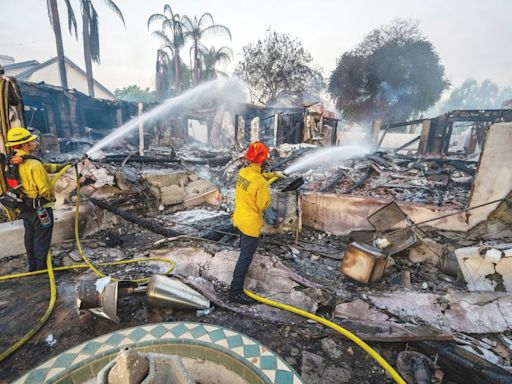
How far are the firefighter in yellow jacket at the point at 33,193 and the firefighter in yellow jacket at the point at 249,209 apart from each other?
2733mm

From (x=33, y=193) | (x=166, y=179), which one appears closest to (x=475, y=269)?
(x=33, y=193)

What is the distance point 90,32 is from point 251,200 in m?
31.4

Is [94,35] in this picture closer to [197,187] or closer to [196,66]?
[196,66]

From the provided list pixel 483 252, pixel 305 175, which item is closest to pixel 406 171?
pixel 305 175

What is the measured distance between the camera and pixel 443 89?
104 ft

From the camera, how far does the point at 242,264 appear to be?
3.44 meters

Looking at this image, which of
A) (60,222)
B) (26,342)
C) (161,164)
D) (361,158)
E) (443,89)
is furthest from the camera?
(443,89)

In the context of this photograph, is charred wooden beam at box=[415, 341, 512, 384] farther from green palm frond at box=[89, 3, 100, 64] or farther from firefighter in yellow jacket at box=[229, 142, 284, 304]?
green palm frond at box=[89, 3, 100, 64]

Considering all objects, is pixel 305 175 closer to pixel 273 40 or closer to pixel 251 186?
pixel 251 186

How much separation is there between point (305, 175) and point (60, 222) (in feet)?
25.7

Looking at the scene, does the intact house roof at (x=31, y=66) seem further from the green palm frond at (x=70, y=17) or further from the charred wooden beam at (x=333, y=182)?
the charred wooden beam at (x=333, y=182)

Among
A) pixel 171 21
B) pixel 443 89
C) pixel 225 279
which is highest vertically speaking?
pixel 171 21

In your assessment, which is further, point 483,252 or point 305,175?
point 305,175

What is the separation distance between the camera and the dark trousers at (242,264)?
341 centimetres
